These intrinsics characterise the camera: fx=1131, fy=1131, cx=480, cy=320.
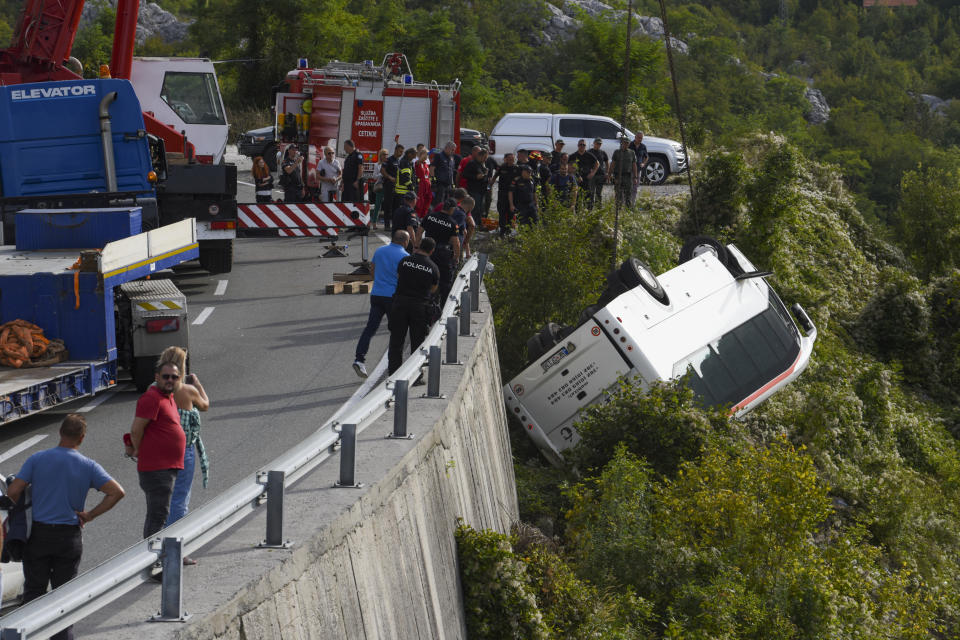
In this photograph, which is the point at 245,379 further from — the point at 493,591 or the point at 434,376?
the point at 493,591

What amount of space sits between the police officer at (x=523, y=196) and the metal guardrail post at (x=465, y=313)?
7673mm

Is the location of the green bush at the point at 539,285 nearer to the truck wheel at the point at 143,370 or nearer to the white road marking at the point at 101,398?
the truck wheel at the point at 143,370

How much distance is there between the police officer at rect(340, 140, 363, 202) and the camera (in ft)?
72.4

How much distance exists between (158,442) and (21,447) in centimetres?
435

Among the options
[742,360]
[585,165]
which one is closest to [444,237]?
[742,360]

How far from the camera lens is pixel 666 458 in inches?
540

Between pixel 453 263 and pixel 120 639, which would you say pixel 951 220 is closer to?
pixel 453 263

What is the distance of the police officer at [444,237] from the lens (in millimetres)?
14242

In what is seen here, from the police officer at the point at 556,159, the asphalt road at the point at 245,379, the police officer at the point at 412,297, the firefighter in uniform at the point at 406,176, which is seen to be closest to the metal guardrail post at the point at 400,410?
the asphalt road at the point at 245,379

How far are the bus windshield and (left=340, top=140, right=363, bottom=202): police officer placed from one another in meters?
9.02

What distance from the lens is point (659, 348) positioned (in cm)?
1412

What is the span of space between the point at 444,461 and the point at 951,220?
3174 cm

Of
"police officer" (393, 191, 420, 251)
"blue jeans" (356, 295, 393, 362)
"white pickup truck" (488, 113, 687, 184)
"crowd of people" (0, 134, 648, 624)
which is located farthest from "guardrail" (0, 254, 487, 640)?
"white pickup truck" (488, 113, 687, 184)

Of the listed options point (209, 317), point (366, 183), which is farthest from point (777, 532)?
point (366, 183)
